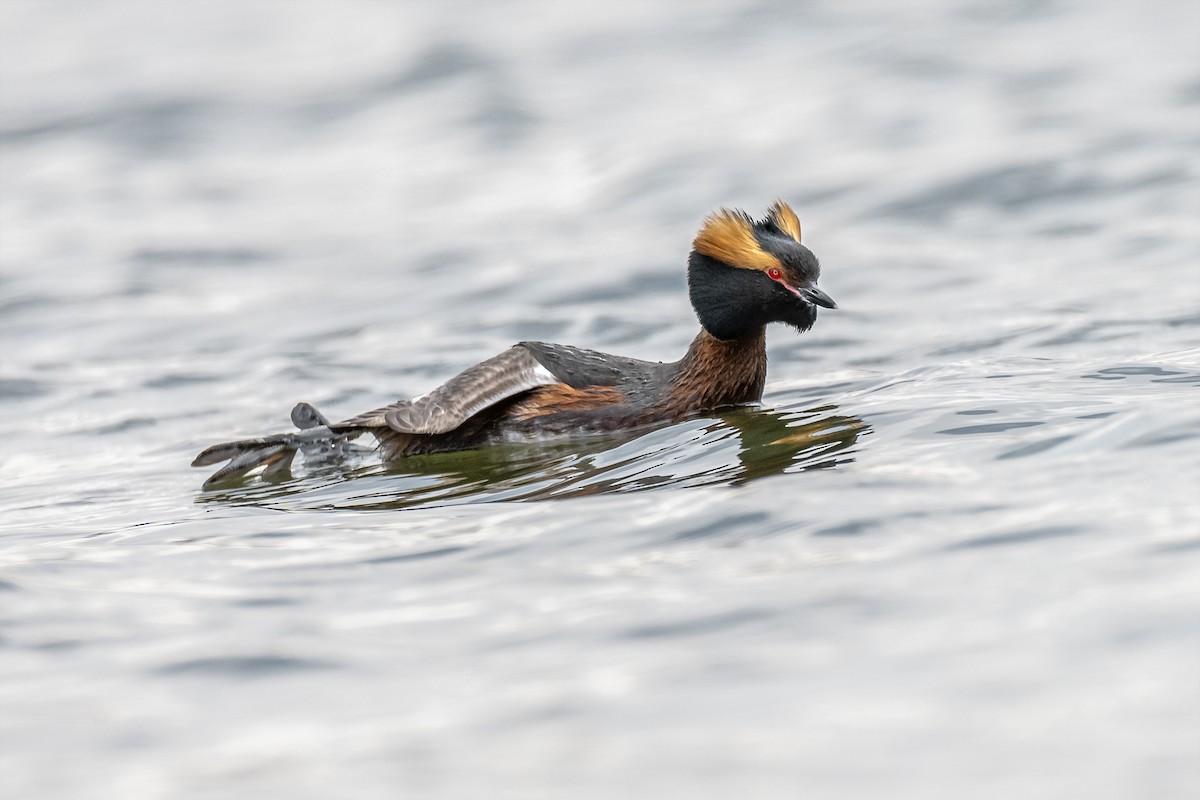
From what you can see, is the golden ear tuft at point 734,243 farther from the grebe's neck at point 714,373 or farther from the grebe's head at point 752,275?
the grebe's neck at point 714,373

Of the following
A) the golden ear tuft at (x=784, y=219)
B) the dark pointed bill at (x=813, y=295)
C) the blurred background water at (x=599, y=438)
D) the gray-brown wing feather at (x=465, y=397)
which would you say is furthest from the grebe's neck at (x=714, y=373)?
the gray-brown wing feather at (x=465, y=397)

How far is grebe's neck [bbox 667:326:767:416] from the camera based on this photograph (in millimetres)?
10977

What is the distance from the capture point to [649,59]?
907 inches

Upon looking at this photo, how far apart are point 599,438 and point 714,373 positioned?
37.3 inches

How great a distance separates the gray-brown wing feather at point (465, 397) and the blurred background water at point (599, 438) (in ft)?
1.01

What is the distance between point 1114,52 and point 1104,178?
4.72 m

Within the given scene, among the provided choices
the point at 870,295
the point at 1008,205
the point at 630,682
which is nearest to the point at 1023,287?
the point at 870,295

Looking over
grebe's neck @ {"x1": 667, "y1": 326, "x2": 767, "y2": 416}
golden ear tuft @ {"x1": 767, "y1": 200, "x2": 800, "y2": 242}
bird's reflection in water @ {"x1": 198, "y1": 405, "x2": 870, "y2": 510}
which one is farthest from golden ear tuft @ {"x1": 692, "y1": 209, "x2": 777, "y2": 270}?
bird's reflection in water @ {"x1": 198, "y1": 405, "x2": 870, "y2": 510}

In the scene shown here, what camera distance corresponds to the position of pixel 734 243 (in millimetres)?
10797

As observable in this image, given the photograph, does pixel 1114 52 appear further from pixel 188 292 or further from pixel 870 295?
pixel 188 292

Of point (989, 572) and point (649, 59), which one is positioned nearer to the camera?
point (989, 572)

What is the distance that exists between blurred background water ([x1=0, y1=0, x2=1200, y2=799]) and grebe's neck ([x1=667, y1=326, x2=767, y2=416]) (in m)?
0.21

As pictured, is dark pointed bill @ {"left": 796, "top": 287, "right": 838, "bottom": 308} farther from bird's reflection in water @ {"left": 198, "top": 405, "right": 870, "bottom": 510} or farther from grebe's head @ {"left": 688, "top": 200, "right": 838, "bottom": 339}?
bird's reflection in water @ {"left": 198, "top": 405, "right": 870, "bottom": 510}

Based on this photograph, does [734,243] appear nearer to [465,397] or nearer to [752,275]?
[752,275]
